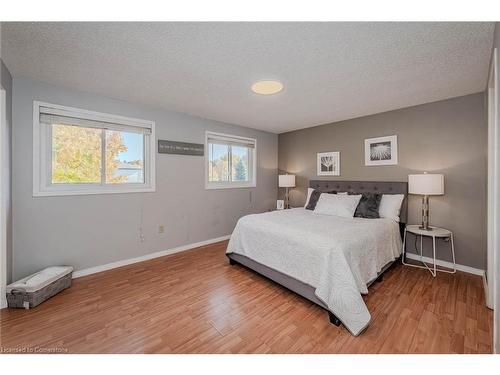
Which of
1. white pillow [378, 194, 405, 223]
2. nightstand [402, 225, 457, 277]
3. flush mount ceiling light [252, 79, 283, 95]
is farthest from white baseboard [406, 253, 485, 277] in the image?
flush mount ceiling light [252, 79, 283, 95]

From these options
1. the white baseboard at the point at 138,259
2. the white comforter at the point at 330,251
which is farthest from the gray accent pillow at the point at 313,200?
the white baseboard at the point at 138,259

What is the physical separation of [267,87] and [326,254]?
183cm

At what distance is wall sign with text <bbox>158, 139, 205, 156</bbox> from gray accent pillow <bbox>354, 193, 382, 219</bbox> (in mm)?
2673

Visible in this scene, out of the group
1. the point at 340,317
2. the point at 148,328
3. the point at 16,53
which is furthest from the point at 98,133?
the point at 340,317

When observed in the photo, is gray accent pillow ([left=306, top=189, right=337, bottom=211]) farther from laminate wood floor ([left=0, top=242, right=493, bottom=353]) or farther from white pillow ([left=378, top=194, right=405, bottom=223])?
laminate wood floor ([left=0, top=242, right=493, bottom=353])

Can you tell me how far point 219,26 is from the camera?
139 centimetres

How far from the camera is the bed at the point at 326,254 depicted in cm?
162

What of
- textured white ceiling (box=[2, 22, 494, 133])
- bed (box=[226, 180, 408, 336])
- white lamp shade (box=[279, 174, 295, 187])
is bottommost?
bed (box=[226, 180, 408, 336])

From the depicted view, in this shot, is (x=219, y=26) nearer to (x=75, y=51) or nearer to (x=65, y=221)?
(x=75, y=51)

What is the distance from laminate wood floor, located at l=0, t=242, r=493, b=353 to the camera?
1.43 meters

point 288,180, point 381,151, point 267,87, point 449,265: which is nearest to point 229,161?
point 288,180

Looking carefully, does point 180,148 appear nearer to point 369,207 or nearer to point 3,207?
point 3,207

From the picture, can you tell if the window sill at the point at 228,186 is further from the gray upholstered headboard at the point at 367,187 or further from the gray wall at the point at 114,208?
the gray upholstered headboard at the point at 367,187

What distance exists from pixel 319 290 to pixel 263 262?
29.5 inches
